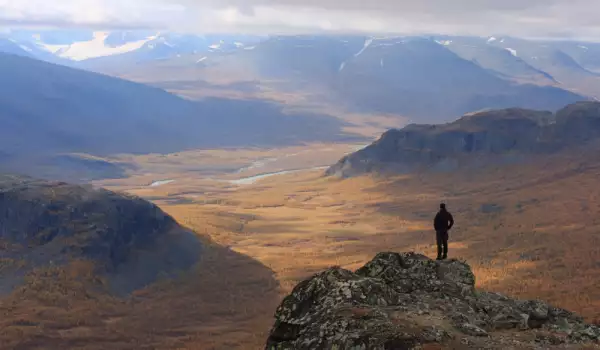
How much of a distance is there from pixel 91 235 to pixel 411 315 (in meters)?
102

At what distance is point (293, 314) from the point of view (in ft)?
68.7

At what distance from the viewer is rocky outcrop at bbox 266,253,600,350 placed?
18641 millimetres

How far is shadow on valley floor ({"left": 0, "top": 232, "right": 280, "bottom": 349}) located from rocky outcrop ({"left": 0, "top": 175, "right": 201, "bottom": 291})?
413 cm

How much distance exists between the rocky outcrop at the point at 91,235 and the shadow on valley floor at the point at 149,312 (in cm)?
413

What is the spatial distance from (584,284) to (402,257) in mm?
66638

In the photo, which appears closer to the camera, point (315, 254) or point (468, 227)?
point (315, 254)

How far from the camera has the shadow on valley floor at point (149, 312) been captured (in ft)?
259

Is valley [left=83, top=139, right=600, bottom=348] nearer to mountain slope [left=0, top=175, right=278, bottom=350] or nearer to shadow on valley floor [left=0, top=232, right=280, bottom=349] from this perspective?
shadow on valley floor [left=0, top=232, right=280, bottom=349]

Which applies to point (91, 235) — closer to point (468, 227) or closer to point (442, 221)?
point (468, 227)

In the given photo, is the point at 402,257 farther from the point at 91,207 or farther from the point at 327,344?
the point at 91,207

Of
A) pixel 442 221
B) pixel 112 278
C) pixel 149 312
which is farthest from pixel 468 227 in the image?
pixel 442 221

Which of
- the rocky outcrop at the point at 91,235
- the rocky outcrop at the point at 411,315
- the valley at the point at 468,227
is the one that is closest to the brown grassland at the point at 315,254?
the valley at the point at 468,227

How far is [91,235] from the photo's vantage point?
113000 millimetres

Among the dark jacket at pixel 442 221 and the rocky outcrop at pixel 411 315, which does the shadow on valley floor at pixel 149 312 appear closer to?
the dark jacket at pixel 442 221
